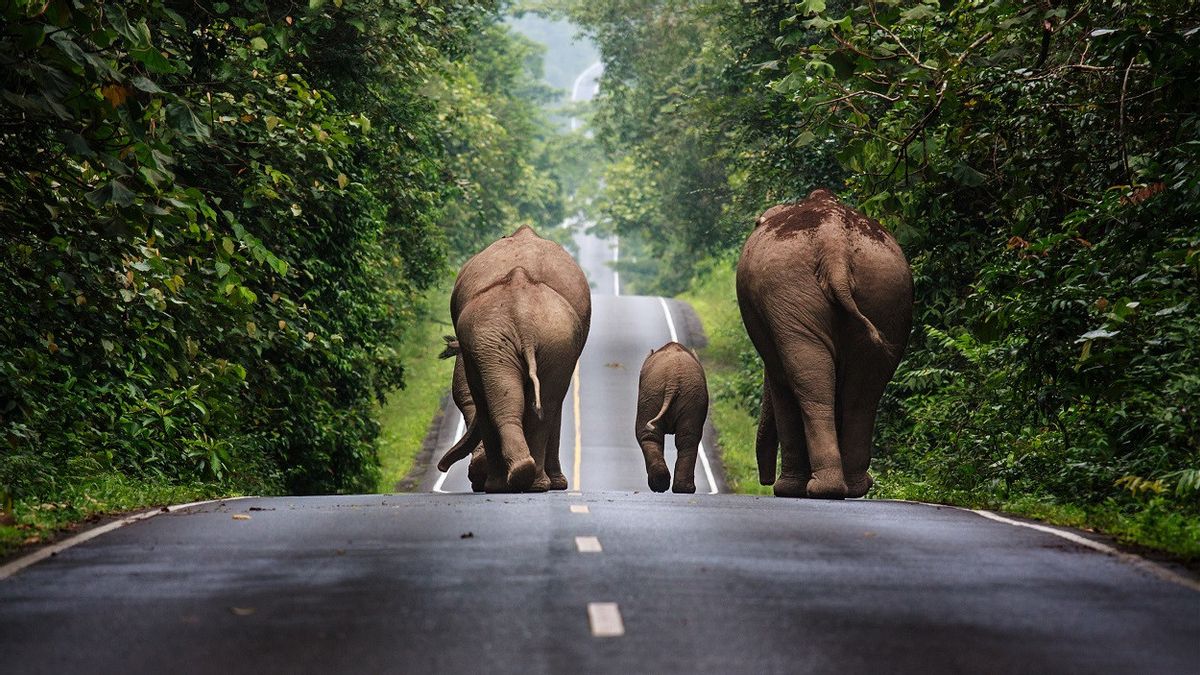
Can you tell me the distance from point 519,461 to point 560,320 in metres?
1.72

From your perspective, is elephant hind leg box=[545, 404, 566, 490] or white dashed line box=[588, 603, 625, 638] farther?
elephant hind leg box=[545, 404, 566, 490]

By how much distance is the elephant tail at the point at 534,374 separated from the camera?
16.0 metres

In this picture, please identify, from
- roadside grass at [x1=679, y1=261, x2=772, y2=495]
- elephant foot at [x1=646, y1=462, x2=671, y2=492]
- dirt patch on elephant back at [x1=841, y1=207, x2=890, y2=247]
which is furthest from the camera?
roadside grass at [x1=679, y1=261, x2=772, y2=495]

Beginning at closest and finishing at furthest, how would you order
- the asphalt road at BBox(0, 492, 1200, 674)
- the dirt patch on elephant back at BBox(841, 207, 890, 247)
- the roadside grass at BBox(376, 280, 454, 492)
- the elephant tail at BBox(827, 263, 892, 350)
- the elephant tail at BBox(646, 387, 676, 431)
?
1. the asphalt road at BBox(0, 492, 1200, 674)
2. the elephant tail at BBox(827, 263, 892, 350)
3. the dirt patch on elephant back at BBox(841, 207, 890, 247)
4. the elephant tail at BBox(646, 387, 676, 431)
5. the roadside grass at BBox(376, 280, 454, 492)

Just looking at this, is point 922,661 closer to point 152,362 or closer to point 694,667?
point 694,667

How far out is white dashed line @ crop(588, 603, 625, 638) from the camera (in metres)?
6.73

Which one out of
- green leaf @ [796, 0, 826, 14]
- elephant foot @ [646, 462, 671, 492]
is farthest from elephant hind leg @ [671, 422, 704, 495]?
green leaf @ [796, 0, 826, 14]

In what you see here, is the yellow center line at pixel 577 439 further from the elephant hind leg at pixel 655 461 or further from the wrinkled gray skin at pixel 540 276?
the wrinkled gray skin at pixel 540 276

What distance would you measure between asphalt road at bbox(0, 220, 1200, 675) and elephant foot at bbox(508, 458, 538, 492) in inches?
166

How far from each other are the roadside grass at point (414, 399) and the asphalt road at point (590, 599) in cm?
2156

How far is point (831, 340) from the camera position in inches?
653

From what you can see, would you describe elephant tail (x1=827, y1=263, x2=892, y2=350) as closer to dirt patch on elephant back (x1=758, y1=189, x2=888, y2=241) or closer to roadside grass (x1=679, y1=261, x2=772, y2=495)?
dirt patch on elephant back (x1=758, y1=189, x2=888, y2=241)

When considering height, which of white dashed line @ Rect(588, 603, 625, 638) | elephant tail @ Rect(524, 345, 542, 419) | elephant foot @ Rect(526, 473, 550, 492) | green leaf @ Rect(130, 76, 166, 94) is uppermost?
green leaf @ Rect(130, 76, 166, 94)

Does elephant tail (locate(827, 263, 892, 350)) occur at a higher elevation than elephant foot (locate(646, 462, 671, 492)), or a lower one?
higher
